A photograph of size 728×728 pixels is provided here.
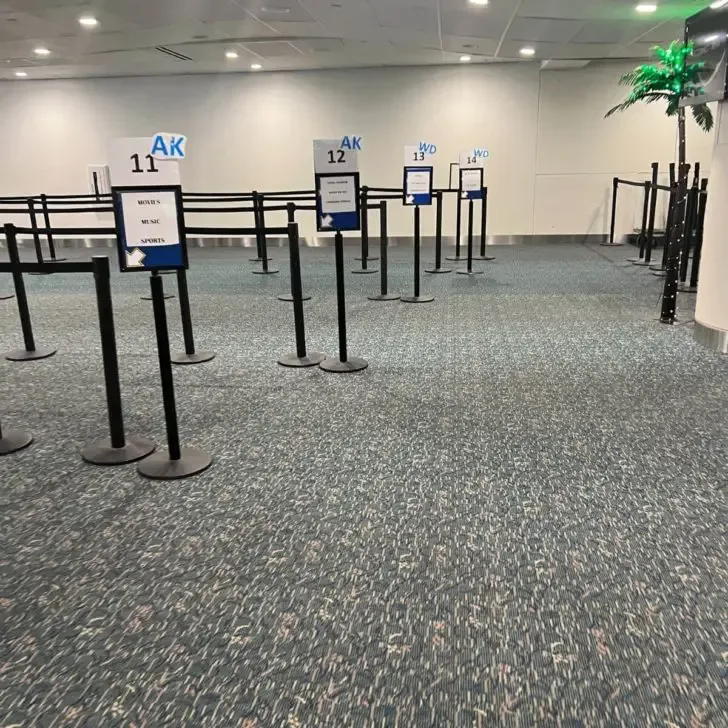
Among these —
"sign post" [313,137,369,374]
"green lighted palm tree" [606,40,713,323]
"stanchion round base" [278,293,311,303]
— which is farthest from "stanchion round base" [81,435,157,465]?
"green lighted palm tree" [606,40,713,323]

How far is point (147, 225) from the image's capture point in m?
2.69

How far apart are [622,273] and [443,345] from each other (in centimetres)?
469

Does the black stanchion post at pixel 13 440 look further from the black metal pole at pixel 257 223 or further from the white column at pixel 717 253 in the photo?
the black metal pole at pixel 257 223

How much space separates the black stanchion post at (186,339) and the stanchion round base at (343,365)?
3.02 ft

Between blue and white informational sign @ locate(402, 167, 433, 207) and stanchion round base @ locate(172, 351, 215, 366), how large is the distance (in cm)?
283

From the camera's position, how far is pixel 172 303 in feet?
23.1

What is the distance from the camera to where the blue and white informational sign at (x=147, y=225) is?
2.66 meters

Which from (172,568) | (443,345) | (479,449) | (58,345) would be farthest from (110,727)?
(58,345)

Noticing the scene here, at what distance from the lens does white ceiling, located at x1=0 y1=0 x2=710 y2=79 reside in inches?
281

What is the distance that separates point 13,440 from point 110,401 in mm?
622

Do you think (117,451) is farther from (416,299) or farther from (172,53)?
(172,53)

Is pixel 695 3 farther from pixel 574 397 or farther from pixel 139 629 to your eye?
pixel 139 629

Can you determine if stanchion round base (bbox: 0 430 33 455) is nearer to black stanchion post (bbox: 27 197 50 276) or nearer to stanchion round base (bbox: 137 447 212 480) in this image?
stanchion round base (bbox: 137 447 212 480)

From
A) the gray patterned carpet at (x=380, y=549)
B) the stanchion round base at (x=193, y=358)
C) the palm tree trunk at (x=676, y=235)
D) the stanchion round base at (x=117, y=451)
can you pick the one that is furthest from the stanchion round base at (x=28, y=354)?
the palm tree trunk at (x=676, y=235)
